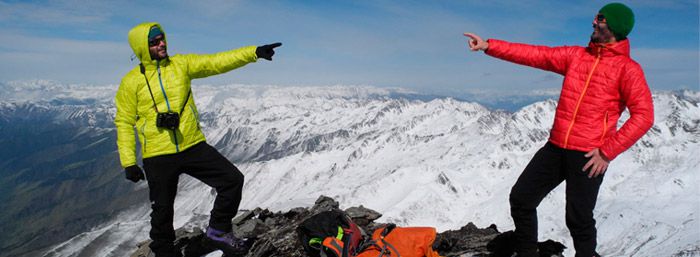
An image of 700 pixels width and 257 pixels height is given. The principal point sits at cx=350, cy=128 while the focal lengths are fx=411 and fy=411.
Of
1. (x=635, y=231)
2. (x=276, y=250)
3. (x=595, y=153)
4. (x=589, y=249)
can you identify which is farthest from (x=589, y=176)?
(x=635, y=231)

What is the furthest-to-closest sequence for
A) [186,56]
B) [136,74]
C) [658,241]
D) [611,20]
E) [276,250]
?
[658,241] < [276,250] < [186,56] < [136,74] < [611,20]

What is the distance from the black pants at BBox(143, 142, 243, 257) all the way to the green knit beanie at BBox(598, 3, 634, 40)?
8366 millimetres

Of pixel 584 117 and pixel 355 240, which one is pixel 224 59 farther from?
pixel 584 117

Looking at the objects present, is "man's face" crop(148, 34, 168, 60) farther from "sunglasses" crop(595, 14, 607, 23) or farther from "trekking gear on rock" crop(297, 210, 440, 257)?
"sunglasses" crop(595, 14, 607, 23)

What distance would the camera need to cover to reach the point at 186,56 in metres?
10.1

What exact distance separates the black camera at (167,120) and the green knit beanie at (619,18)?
8.95 metres

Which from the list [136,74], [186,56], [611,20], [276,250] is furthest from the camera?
[276,250]

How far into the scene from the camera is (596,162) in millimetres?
7258

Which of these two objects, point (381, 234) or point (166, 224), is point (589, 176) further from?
point (166, 224)

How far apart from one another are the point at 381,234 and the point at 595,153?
16.8ft

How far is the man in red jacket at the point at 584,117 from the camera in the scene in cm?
703

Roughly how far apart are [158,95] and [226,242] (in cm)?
438

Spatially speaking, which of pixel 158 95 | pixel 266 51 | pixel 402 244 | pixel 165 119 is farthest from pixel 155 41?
pixel 402 244

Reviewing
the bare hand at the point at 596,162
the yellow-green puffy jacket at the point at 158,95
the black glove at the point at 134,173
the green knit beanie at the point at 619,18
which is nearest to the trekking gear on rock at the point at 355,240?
the yellow-green puffy jacket at the point at 158,95
